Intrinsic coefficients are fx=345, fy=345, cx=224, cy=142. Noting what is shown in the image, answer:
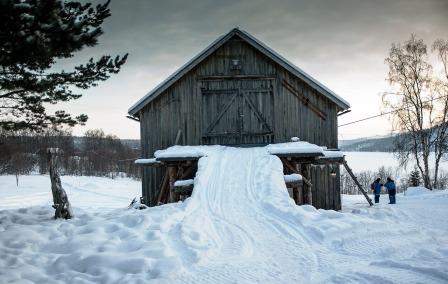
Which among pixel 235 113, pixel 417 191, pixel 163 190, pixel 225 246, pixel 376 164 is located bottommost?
pixel 376 164

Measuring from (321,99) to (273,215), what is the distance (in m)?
8.41

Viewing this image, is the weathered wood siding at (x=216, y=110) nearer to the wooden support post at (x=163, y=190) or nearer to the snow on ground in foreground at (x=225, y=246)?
the wooden support post at (x=163, y=190)

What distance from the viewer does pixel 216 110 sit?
49.4ft

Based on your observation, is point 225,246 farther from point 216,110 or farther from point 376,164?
point 376,164

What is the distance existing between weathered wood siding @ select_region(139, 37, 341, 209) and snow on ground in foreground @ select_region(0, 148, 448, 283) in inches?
226

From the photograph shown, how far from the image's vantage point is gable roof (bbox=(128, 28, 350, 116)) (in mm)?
14445

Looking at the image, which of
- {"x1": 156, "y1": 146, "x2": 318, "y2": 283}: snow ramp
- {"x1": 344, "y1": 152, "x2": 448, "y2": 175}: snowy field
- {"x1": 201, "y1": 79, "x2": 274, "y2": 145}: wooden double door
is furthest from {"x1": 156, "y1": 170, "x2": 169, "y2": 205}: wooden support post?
{"x1": 344, "y1": 152, "x2": 448, "y2": 175}: snowy field

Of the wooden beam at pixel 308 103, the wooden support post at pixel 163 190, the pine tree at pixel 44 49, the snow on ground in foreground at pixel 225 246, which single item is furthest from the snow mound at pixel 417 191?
the pine tree at pixel 44 49

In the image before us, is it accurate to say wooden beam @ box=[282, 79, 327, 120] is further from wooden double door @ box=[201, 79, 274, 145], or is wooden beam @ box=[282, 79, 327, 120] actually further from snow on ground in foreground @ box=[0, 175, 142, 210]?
snow on ground in foreground @ box=[0, 175, 142, 210]

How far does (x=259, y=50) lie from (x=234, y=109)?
272 cm

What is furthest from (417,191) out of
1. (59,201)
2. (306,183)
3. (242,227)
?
(59,201)

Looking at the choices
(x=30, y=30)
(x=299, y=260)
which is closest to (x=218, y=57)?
(x=30, y=30)

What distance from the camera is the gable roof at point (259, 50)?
569 inches

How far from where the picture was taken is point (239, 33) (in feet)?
48.0
